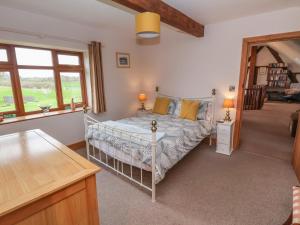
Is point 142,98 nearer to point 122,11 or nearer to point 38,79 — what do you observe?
point 122,11

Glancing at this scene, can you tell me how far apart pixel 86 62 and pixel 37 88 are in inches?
42.3

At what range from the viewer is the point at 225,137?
3215 mm

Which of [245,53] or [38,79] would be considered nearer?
[245,53]

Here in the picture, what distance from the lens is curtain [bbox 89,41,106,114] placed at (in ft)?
11.5

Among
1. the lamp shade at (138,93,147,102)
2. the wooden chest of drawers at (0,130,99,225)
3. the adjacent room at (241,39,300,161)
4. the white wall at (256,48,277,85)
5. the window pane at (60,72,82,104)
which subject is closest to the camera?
the wooden chest of drawers at (0,130,99,225)

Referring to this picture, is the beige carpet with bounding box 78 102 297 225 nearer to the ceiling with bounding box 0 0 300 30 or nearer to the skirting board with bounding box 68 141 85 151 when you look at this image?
the skirting board with bounding box 68 141 85 151

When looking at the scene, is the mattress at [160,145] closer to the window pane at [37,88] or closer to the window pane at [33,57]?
the window pane at [37,88]

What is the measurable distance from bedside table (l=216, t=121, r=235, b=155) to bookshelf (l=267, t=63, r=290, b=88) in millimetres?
8513

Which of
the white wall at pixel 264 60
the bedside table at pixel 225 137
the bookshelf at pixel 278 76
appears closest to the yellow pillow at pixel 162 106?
the bedside table at pixel 225 137

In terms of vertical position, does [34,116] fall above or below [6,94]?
below

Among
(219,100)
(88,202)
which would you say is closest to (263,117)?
(219,100)

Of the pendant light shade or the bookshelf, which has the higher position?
the pendant light shade

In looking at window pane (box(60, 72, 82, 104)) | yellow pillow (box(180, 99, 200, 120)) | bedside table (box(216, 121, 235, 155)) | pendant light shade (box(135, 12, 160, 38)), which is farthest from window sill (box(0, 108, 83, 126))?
bedside table (box(216, 121, 235, 155))

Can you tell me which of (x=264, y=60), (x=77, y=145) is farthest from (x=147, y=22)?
(x=264, y=60)
